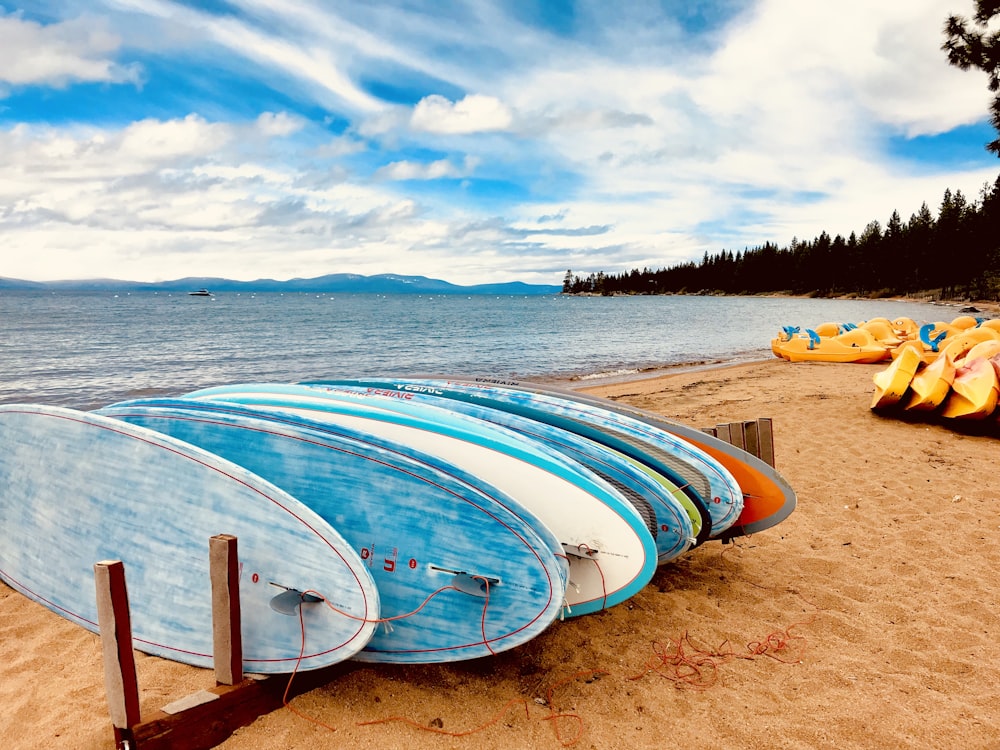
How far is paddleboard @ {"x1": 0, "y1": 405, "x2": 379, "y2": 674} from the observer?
2.70m

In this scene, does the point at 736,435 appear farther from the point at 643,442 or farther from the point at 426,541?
the point at 426,541

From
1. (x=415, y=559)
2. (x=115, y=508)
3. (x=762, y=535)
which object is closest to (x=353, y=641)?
(x=415, y=559)

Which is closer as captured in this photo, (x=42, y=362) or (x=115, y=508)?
(x=115, y=508)

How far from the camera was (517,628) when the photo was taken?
2752 millimetres

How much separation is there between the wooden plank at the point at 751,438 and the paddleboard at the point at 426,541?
7.08 feet

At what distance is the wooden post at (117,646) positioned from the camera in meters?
2.15

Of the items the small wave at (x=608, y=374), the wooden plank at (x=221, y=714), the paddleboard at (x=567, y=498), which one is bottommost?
the wooden plank at (x=221, y=714)

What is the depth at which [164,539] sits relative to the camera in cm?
304

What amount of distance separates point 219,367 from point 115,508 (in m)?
18.2

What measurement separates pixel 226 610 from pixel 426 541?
2.82 ft

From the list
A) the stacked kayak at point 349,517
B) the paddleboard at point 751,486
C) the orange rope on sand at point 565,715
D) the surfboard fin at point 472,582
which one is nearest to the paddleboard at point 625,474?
the stacked kayak at point 349,517

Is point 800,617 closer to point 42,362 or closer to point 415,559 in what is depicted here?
point 415,559

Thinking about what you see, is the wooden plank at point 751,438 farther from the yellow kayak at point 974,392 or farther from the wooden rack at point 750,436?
the yellow kayak at point 974,392

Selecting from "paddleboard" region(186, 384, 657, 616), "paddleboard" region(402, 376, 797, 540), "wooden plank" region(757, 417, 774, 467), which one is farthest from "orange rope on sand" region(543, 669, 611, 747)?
"wooden plank" region(757, 417, 774, 467)
